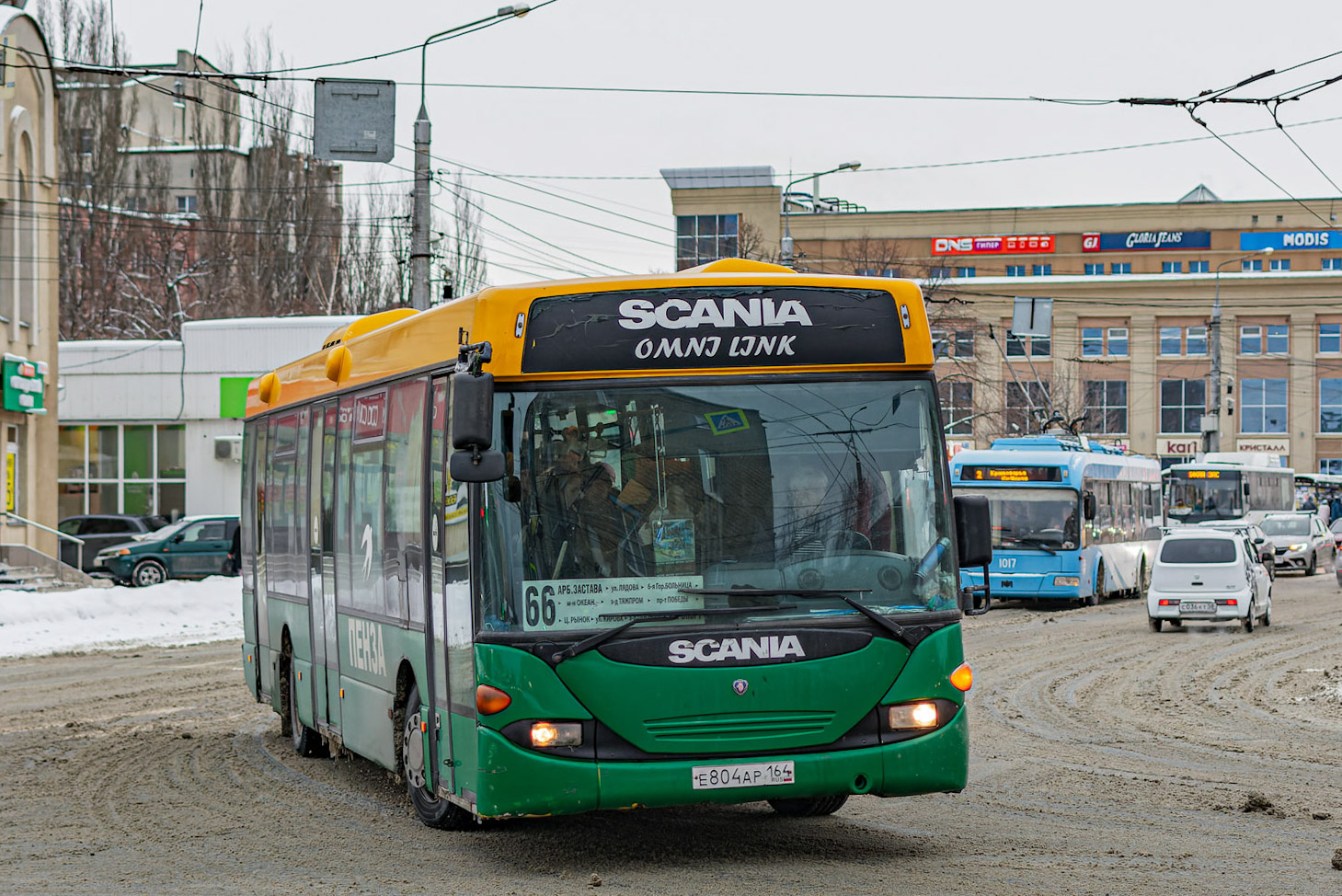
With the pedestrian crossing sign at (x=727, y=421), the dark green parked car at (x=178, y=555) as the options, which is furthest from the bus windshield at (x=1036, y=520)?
the pedestrian crossing sign at (x=727, y=421)

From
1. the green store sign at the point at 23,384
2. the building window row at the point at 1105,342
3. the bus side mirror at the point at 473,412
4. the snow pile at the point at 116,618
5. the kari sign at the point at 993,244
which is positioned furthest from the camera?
the kari sign at the point at 993,244

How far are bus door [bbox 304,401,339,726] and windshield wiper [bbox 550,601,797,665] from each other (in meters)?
3.47

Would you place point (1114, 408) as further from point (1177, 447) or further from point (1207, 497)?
point (1207, 497)

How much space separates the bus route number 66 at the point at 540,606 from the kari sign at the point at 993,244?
86.9 m

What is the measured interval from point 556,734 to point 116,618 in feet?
67.3

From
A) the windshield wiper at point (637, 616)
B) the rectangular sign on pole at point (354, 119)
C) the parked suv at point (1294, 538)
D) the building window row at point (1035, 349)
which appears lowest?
the parked suv at point (1294, 538)

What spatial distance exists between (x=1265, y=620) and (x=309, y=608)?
18.5m

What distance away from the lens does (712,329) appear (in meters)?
8.18

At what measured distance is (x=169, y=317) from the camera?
6116cm

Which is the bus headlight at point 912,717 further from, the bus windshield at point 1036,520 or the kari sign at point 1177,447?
the kari sign at point 1177,447

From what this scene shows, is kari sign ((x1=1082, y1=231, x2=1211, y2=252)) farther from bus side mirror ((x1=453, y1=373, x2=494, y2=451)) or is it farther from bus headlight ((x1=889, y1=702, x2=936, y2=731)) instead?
bus side mirror ((x1=453, y1=373, x2=494, y2=451))

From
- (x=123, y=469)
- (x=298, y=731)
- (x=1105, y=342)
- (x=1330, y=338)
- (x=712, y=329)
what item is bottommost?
(x=298, y=731)

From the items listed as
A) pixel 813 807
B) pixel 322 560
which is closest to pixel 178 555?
pixel 322 560

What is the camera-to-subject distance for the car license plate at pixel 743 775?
7.73 metres
